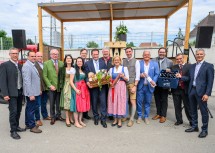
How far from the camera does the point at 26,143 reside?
3.37 meters

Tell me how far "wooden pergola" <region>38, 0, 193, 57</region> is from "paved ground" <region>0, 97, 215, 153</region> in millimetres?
2561

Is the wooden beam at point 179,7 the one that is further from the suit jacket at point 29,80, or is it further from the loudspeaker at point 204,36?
the suit jacket at point 29,80

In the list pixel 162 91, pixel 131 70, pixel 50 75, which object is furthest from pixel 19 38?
pixel 162 91

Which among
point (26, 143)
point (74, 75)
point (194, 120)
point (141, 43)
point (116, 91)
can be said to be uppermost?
point (141, 43)

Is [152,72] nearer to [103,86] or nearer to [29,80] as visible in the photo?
[103,86]

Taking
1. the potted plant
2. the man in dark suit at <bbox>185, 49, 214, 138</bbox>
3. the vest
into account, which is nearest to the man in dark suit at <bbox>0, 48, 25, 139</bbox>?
the vest

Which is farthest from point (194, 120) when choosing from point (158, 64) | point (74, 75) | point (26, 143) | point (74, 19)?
point (74, 19)

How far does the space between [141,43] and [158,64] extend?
16.5 ft

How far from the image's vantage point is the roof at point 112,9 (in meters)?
5.48

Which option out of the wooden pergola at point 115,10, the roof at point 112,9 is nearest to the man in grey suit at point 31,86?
the wooden pergola at point 115,10

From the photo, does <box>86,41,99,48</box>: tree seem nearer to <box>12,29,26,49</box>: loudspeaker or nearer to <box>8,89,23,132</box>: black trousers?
<box>12,29,26,49</box>: loudspeaker

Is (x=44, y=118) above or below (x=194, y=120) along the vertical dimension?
below

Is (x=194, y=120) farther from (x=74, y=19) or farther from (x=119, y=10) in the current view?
(x=74, y=19)

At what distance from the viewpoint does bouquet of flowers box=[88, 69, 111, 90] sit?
3762 millimetres
